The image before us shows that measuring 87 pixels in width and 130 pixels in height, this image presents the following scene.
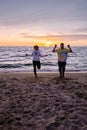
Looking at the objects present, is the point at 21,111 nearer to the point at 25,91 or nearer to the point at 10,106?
the point at 10,106

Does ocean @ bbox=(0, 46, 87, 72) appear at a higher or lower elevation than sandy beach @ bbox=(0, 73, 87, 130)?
higher

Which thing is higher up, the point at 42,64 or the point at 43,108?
the point at 42,64

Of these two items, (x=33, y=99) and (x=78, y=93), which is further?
(x=78, y=93)

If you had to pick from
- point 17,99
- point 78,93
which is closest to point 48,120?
point 17,99

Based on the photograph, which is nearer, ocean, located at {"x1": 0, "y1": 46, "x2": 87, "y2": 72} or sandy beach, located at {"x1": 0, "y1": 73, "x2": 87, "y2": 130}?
sandy beach, located at {"x1": 0, "y1": 73, "x2": 87, "y2": 130}

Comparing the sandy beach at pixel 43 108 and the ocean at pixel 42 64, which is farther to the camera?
the ocean at pixel 42 64

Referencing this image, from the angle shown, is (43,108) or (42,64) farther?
(42,64)

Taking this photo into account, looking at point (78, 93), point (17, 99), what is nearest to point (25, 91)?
point (17, 99)

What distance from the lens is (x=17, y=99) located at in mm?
8039

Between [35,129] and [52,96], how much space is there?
9.30 ft

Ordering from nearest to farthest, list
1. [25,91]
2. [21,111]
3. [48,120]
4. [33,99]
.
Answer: [48,120]
[21,111]
[33,99]
[25,91]

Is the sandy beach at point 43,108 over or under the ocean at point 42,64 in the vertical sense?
under

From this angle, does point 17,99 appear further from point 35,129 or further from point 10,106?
point 35,129

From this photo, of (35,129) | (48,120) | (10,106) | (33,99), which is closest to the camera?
(35,129)
